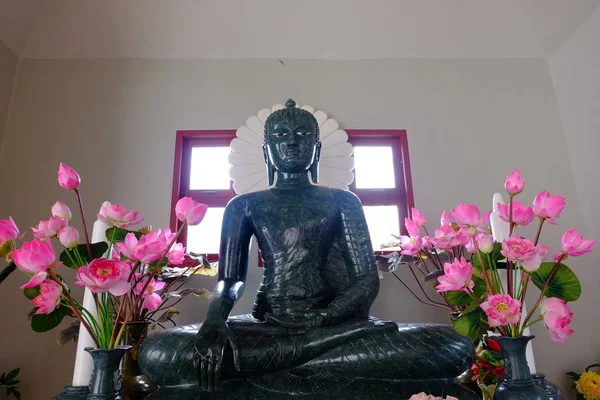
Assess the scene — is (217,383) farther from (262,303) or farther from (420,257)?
(420,257)

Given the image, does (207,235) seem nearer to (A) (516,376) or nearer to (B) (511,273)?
(B) (511,273)

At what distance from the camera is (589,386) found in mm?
2326

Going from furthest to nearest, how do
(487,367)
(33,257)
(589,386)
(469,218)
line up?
(589,386) → (487,367) → (469,218) → (33,257)

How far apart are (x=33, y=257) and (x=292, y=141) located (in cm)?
113

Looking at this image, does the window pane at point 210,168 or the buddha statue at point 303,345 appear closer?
the buddha statue at point 303,345

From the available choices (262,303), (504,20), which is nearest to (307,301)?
(262,303)

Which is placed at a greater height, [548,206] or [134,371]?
[548,206]

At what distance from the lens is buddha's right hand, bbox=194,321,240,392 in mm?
1280

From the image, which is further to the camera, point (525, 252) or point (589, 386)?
point (589, 386)

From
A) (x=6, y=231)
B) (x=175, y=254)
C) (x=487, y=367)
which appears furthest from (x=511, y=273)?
(x=6, y=231)

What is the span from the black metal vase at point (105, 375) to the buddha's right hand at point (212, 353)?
25cm

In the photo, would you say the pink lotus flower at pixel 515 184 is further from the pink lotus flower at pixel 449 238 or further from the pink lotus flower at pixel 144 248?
the pink lotus flower at pixel 144 248

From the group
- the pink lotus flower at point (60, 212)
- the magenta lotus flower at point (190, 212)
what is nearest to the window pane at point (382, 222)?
the magenta lotus flower at point (190, 212)

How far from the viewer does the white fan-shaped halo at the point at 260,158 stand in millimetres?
2975
